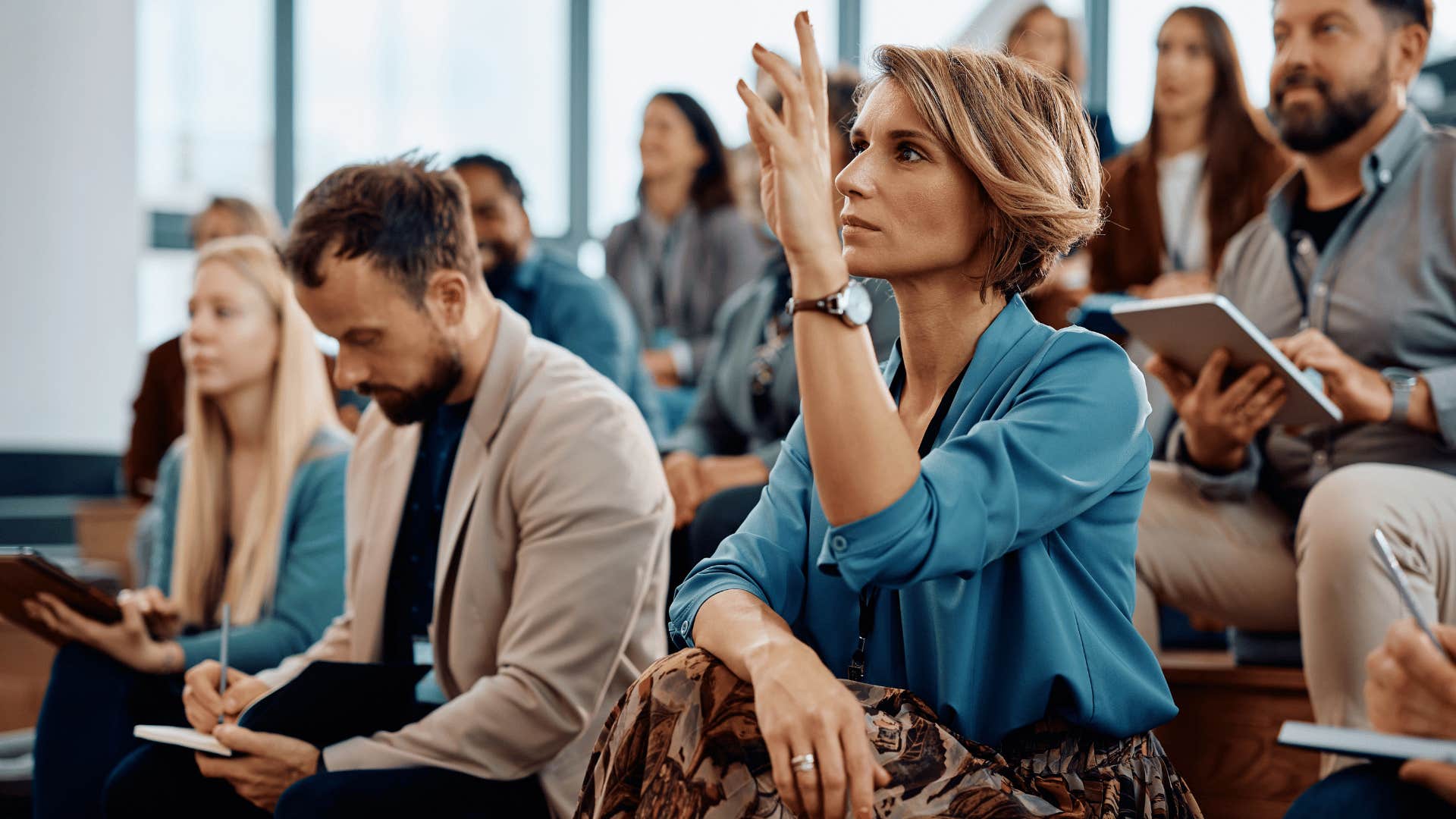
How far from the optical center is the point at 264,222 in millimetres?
4336

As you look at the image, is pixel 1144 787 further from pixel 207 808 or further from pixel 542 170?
pixel 542 170

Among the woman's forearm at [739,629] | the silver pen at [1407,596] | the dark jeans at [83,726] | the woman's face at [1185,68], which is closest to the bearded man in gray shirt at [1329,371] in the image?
the woman's face at [1185,68]

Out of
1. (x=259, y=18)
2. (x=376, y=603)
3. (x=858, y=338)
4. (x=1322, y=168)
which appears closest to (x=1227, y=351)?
→ (x=1322, y=168)

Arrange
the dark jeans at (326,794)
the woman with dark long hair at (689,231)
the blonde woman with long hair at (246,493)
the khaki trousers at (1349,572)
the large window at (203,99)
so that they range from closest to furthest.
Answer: the dark jeans at (326,794)
the khaki trousers at (1349,572)
the blonde woman with long hair at (246,493)
the woman with dark long hair at (689,231)
the large window at (203,99)

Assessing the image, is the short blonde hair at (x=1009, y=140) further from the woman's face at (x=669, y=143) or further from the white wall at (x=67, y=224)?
the white wall at (x=67, y=224)

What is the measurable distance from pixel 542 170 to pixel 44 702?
Answer: 16.2 feet

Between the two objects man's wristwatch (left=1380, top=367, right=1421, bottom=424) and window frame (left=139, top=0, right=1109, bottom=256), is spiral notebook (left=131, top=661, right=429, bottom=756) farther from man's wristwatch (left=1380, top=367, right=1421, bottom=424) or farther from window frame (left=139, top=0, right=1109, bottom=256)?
window frame (left=139, top=0, right=1109, bottom=256)

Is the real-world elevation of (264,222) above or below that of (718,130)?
below

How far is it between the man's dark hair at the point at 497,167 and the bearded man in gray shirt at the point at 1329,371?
171 cm

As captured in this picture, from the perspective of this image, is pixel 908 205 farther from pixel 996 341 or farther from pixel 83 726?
Answer: pixel 83 726

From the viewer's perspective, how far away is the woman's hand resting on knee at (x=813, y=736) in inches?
40.6

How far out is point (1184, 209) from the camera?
288 cm

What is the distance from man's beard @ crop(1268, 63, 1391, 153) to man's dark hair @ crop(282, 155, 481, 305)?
1.30m

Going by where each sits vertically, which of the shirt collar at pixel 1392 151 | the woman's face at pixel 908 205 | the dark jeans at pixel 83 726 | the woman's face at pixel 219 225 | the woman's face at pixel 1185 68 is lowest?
the dark jeans at pixel 83 726
